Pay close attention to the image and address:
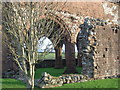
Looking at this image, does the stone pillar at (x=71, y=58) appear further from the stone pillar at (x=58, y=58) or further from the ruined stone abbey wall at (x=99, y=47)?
the stone pillar at (x=58, y=58)

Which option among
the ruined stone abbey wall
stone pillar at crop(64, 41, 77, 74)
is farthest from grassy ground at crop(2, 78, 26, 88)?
stone pillar at crop(64, 41, 77, 74)

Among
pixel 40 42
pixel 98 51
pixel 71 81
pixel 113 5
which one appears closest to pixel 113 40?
pixel 98 51

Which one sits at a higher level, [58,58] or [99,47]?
[99,47]

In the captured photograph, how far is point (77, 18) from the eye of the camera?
1412 centimetres

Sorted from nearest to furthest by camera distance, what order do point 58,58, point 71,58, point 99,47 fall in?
point 99,47 → point 71,58 → point 58,58

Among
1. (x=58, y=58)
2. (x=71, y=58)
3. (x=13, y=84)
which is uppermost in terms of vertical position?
(x=71, y=58)

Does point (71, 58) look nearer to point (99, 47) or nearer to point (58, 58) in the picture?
point (99, 47)

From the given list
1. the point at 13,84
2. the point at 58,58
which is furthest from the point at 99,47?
the point at 58,58

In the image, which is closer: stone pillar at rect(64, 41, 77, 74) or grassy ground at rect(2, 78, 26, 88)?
grassy ground at rect(2, 78, 26, 88)

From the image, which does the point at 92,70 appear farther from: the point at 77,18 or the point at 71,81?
the point at 77,18

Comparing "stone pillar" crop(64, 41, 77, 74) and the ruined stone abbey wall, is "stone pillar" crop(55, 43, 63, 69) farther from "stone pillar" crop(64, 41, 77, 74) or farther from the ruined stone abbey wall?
the ruined stone abbey wall

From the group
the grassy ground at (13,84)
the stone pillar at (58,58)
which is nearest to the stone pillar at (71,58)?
the stone pillar at (58,58)

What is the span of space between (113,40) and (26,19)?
617cm

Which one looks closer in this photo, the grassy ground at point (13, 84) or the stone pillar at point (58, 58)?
the grassy ground at point (13, 84)
